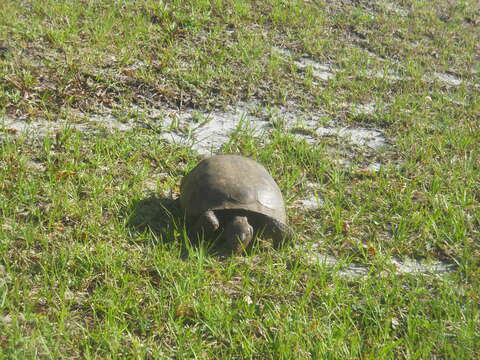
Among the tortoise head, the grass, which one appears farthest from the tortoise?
the grass

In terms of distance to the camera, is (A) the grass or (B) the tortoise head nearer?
(A) the grass

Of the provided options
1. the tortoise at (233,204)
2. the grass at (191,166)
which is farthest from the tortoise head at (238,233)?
the grass at (191,166)

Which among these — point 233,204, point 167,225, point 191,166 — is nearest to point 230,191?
point 233,204

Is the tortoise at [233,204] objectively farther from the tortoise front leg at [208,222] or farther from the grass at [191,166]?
the grass at [191,166]

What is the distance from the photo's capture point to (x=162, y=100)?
15.9 ft

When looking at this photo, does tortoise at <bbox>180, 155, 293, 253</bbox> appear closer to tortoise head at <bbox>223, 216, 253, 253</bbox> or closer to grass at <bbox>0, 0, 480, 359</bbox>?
tortoise head at <bbox>223, 216, 253, 253</bbox>

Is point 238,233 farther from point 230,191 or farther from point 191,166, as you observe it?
point 191,166

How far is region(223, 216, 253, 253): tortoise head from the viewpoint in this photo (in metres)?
2.99

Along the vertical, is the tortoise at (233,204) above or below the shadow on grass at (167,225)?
above

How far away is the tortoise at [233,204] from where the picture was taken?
301 cm

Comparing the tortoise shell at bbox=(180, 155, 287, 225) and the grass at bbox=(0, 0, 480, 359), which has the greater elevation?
the tortoise shell at bbox=(180, 155, 287, 225)

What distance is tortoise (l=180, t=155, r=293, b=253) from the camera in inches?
118

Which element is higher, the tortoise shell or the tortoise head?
the tortoise shell

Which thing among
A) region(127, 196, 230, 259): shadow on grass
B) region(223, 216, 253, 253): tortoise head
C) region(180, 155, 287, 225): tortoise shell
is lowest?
region(127, 196, 230, 259): shadow on grass
